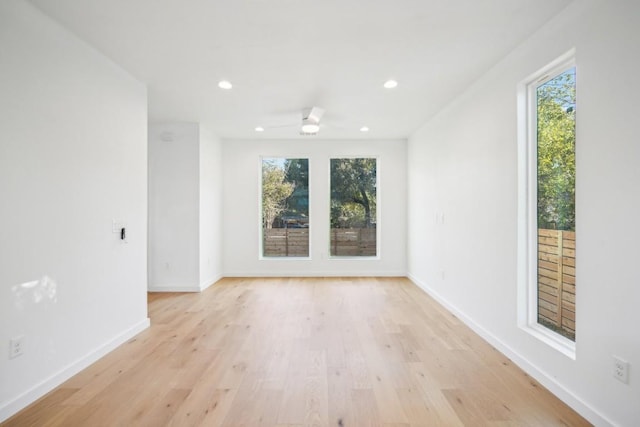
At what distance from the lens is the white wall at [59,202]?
197 cm

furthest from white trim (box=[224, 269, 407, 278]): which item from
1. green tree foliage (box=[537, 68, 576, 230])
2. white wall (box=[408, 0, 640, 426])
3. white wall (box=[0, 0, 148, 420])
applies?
green tree foliage (box=[537, 68, 576, 230])

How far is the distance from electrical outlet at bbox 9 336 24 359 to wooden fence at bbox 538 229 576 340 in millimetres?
3500

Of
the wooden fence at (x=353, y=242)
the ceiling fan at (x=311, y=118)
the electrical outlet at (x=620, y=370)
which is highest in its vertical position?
the ceiling fan at (x=311, y=118)

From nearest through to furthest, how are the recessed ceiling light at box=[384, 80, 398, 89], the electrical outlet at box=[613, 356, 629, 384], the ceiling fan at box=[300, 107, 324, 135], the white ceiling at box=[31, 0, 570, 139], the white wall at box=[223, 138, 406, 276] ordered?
1. the electrical outlet at box=[613, 356, 629, 384]
2. the white ceiling at box=[31, 0, 570, 139]
3. the recessed ceiling light at box=[384, 80, 398, 89]
4. the ceiling fan at box=[300, 107, 324, 135]
5. the white wall at box=[223, 138, 406, 276]

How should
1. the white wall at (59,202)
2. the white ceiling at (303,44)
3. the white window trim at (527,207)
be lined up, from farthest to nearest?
the white window trim at (527,207)
the white ceiling at (303,44)
the white wall at (59,202)

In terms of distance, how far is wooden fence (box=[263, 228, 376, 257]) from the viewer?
6.15 metres

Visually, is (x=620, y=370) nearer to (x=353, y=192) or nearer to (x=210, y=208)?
(x=353, y=192)

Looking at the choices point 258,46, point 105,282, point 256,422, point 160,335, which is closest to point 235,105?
point 258,46

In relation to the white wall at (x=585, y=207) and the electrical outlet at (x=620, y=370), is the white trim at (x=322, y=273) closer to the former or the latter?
the white wall at (x=585, y=207)

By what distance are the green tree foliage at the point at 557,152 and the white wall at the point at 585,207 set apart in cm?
18

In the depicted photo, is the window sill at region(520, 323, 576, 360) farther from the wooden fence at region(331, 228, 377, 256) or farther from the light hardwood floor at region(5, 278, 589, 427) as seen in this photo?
the wooden fence at region(331, 228, 377, 256)

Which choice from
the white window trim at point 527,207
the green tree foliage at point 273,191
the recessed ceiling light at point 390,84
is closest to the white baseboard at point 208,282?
the green tree foliage at point 273,191

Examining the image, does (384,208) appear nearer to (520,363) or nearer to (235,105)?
(235,105)

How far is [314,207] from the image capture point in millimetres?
6051
